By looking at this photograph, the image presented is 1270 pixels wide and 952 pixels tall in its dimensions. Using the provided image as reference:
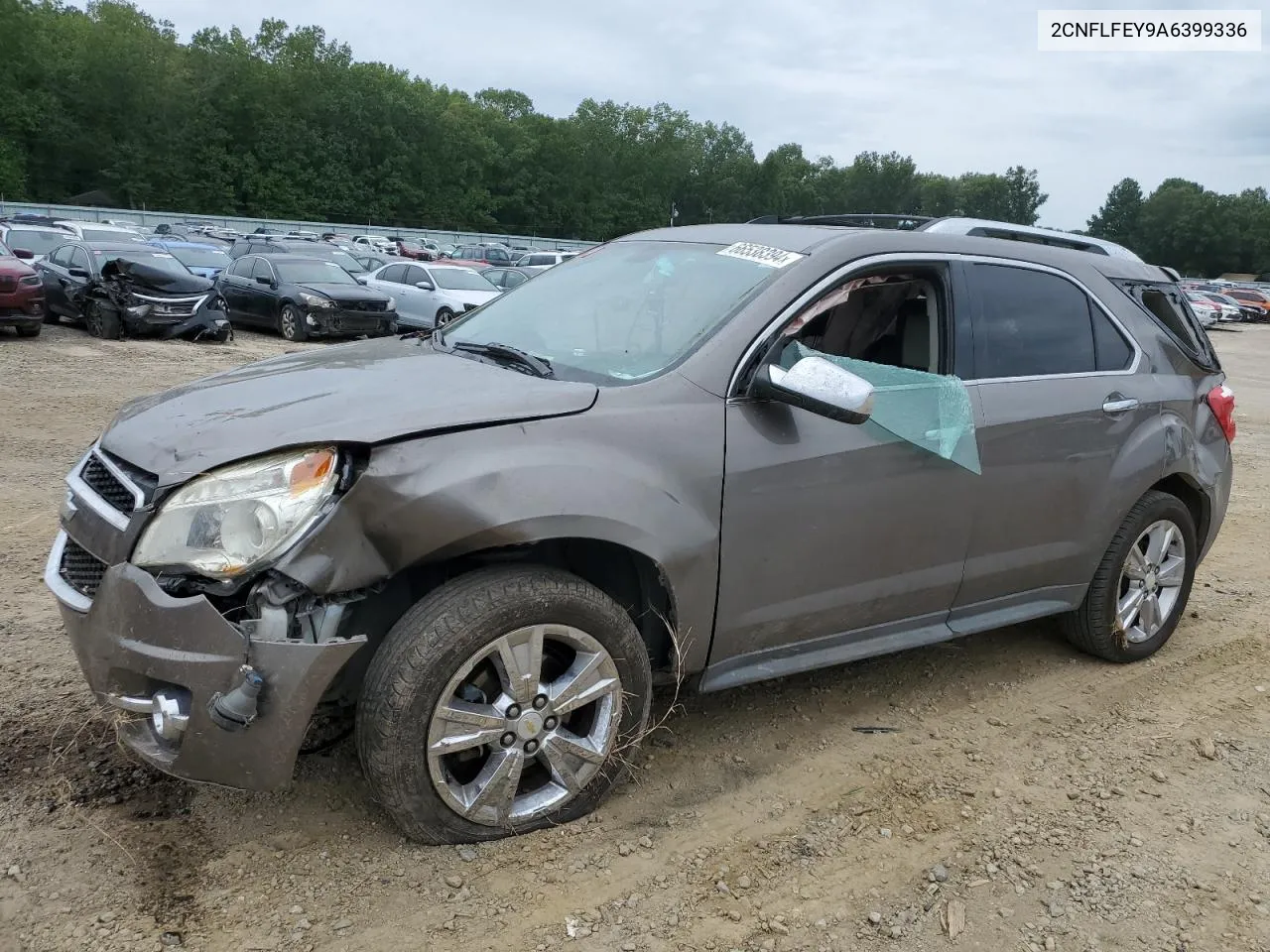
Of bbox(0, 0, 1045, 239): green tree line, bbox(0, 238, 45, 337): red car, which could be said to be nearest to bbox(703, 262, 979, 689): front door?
bbox(0, 238, 45, 337): red car

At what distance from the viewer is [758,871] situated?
2.73 metres

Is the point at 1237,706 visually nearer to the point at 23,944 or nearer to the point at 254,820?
the point at 254,820

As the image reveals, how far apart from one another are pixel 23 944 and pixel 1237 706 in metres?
4.23

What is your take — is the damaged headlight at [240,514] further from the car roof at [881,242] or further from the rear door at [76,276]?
the rear door at [76,276]

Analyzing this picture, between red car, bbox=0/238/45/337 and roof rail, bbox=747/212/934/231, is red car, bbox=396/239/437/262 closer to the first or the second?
red car, bbox=0/238/45/337

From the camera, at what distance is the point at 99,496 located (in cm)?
274

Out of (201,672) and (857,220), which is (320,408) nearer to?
(201,672)

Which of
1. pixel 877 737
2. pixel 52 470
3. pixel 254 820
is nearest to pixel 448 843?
pixel 254 820

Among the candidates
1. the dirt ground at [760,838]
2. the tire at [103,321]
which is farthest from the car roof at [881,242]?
the tire at [103,321]

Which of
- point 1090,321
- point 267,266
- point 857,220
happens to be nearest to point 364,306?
point 267,266

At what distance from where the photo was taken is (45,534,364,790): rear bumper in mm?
2357

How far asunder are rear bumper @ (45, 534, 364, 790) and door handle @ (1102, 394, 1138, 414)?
2.98 metres

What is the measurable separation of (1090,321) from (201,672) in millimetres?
3494

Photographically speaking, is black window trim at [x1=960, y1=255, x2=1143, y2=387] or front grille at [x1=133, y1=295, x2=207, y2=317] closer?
black window trim at [x1=960, y1=255, x2=1143, y2=387]
